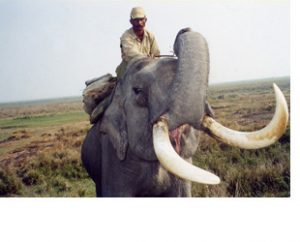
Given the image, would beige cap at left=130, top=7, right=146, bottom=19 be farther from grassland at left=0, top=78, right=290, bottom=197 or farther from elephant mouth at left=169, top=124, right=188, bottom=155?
grassland at left=0, top=78, right=290, bottom=197

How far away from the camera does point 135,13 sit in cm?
299

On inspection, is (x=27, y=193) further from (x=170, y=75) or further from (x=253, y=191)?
(x=170, y=75)

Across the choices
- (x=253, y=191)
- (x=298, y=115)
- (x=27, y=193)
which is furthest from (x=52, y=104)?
(x=298, y=115)

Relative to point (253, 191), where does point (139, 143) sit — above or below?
above

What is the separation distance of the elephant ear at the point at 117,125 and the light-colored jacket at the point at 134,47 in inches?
6.8

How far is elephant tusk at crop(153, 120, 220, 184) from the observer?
7.65 feet

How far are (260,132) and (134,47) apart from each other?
3.11 feet

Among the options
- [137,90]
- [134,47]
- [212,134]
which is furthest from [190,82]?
[134,47]

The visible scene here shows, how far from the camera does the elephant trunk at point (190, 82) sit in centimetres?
234

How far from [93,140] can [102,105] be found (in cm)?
31

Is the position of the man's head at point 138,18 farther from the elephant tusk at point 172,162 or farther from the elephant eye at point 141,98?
the elephant tusk at point 172,162

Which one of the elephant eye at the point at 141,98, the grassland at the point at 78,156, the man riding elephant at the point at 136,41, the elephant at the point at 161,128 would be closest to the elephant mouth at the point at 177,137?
the elephant at the point at 161,128

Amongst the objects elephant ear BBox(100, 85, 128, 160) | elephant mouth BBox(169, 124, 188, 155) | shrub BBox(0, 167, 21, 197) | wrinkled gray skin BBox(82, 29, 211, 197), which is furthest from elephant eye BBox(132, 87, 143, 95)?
shrub BBox(0, 167, 21, 197)

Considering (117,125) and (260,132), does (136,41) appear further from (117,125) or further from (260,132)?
(260,132)
